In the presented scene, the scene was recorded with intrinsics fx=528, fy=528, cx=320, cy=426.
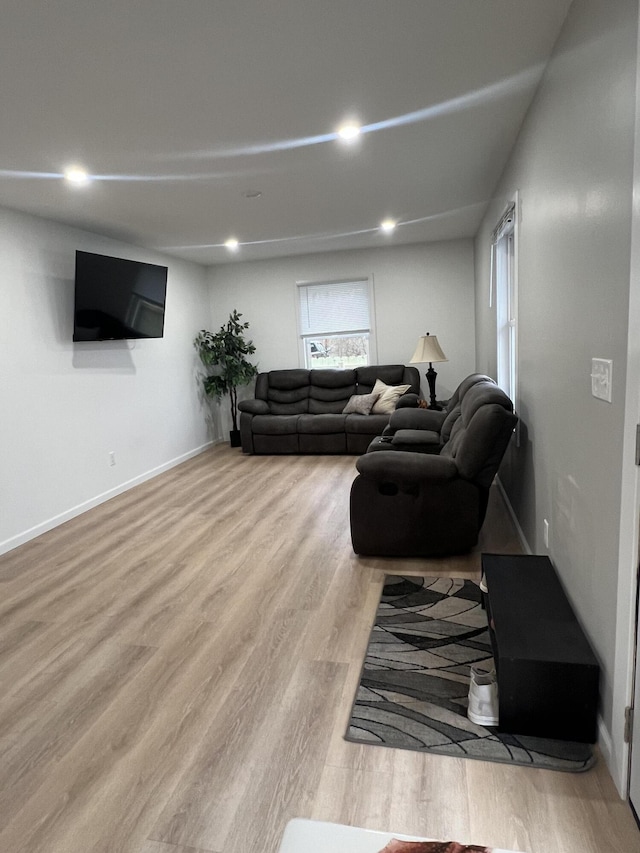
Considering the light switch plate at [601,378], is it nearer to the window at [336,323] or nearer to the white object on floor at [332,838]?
the white object on floor at [332,838]

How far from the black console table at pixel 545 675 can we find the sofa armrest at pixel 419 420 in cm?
301

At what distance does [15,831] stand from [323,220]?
15.3 feet

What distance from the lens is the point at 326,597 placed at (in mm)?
2738

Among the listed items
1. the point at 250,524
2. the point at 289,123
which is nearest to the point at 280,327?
the point at 250,524

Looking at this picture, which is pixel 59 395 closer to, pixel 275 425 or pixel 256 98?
pixel 275 425

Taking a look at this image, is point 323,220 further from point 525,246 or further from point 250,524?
point 250,524

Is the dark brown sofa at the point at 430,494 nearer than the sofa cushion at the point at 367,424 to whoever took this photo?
Yes

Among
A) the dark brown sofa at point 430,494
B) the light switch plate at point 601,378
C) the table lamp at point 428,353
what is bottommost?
the dark brown sofa at point 430,494

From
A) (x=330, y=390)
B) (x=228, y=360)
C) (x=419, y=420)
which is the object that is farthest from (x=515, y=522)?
(x=228, y=360)

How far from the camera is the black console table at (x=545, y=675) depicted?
1638mm

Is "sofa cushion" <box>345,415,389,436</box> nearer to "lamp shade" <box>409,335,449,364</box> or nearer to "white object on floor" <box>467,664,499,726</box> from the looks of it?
"lamp shade" <box>409,335,449,364</box>

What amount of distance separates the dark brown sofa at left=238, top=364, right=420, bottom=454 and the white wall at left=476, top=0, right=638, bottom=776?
3409 mm

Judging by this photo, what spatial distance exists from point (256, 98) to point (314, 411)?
4.51 metres

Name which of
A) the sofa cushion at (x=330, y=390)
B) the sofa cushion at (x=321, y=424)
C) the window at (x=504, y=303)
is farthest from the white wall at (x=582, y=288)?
the sofa cushion at (x=330, y=390)
